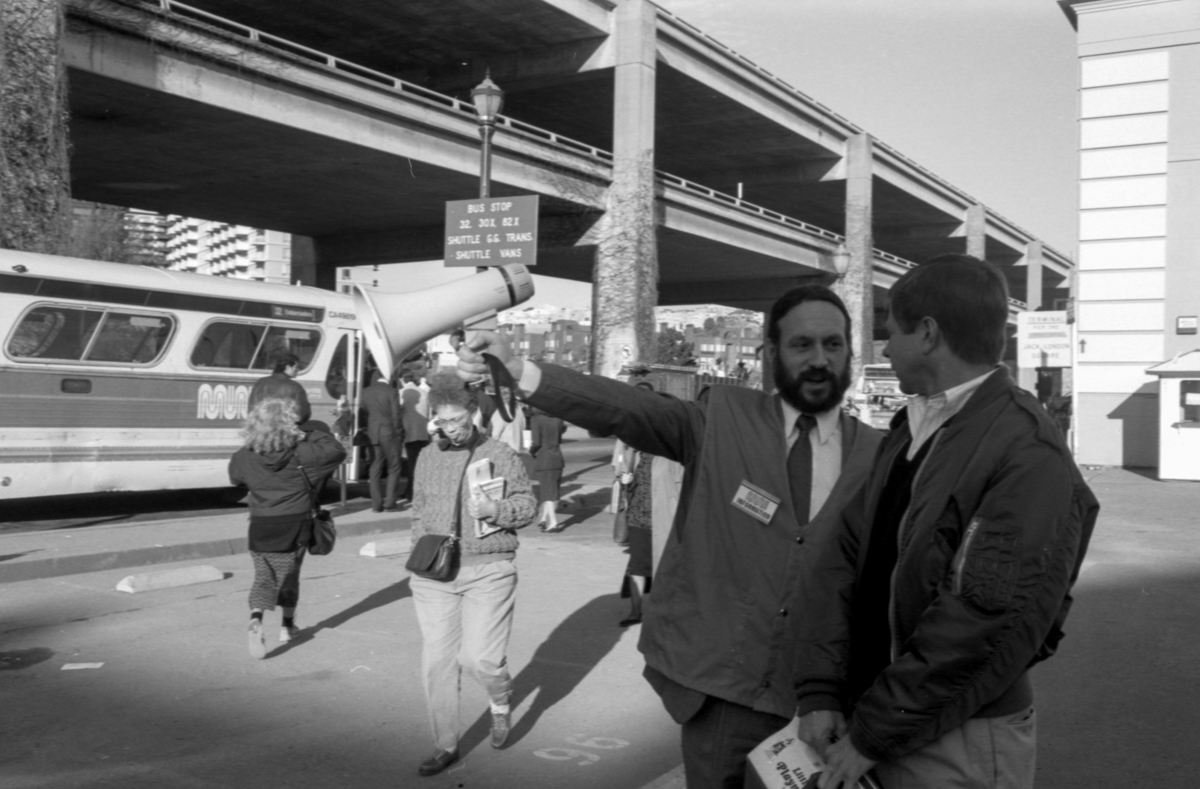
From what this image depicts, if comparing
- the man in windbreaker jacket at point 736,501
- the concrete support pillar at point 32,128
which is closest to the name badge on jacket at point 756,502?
the man in windbreaker jacket at point 736,501

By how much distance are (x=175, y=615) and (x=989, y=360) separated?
749 cm

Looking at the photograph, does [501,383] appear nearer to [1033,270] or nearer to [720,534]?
[720,534]

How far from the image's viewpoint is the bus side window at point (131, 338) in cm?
1377

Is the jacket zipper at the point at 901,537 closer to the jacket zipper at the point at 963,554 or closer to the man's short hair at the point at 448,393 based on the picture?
the jacket zipper at the point at 963,554

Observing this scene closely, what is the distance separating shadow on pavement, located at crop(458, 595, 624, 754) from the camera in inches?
235

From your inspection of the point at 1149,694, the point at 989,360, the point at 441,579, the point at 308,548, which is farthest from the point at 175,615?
the point at 989,360

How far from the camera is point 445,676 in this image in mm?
5219

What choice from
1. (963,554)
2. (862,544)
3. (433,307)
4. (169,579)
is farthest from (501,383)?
(169,579)

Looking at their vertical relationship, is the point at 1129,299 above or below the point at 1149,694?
above

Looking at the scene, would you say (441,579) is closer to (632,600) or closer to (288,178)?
(632,600)

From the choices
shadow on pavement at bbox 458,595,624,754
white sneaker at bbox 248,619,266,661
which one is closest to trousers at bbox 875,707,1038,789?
shadow on pavement at bbox 458,595,624,754

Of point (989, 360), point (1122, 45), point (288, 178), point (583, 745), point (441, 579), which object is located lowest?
point (583, 745)

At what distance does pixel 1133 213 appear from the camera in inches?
897

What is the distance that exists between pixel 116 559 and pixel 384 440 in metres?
4.64
